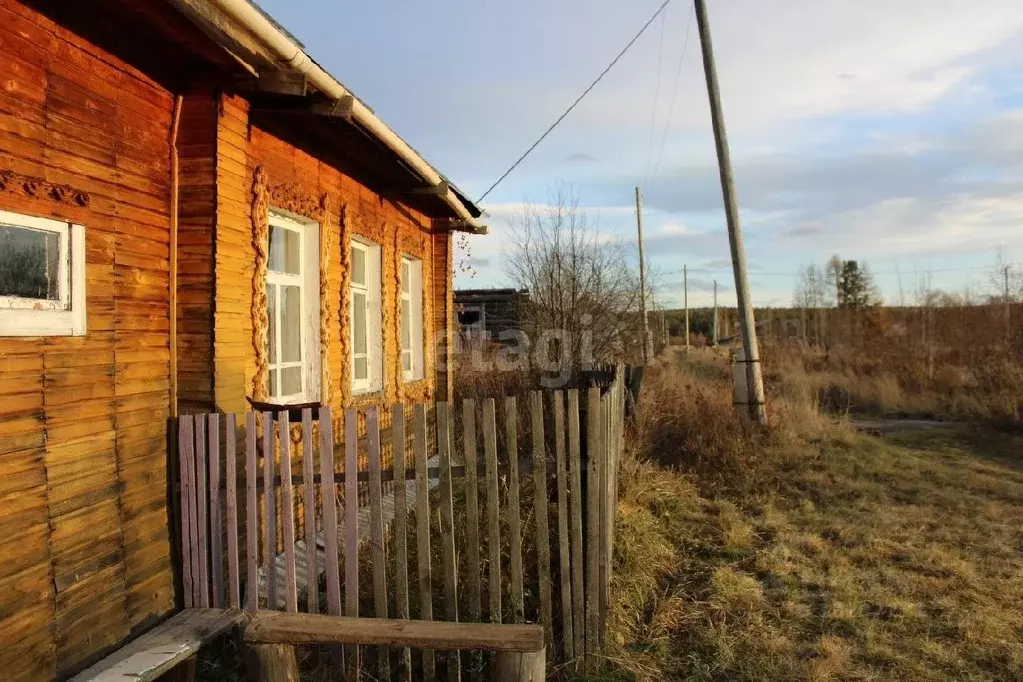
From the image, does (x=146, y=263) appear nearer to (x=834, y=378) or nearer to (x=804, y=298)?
(x=834, y=378)

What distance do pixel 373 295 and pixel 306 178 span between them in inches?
79.2

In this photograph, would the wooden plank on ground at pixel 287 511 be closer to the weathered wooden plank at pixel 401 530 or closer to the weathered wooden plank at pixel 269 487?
the weathered wooden plank at pixel 269 487

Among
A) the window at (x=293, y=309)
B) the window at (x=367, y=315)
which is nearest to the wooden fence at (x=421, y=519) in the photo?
the window at (x=293, y=309)

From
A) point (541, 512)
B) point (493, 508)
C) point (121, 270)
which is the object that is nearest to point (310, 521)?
point (493, 508)

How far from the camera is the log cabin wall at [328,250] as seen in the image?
400 cm

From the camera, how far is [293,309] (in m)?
A: 5.59

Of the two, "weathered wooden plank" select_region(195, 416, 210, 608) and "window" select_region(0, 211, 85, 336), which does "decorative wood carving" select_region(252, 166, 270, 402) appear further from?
"window" select_region(0, 211, 85, 336)

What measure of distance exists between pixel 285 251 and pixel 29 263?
105 inches

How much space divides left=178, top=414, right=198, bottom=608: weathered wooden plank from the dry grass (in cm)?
240

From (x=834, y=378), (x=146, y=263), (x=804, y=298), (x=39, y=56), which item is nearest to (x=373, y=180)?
(x=146, y=263)

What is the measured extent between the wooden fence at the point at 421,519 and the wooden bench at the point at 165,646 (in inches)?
4.7

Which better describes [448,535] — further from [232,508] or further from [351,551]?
[232,508]

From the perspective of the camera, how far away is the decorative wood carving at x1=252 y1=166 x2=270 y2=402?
4.54m

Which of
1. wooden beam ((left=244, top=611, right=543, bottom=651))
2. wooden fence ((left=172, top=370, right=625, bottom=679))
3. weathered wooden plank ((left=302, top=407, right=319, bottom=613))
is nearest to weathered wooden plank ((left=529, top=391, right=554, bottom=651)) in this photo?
wooden fence ((left=172, top=370, right=625, bottom=679))
